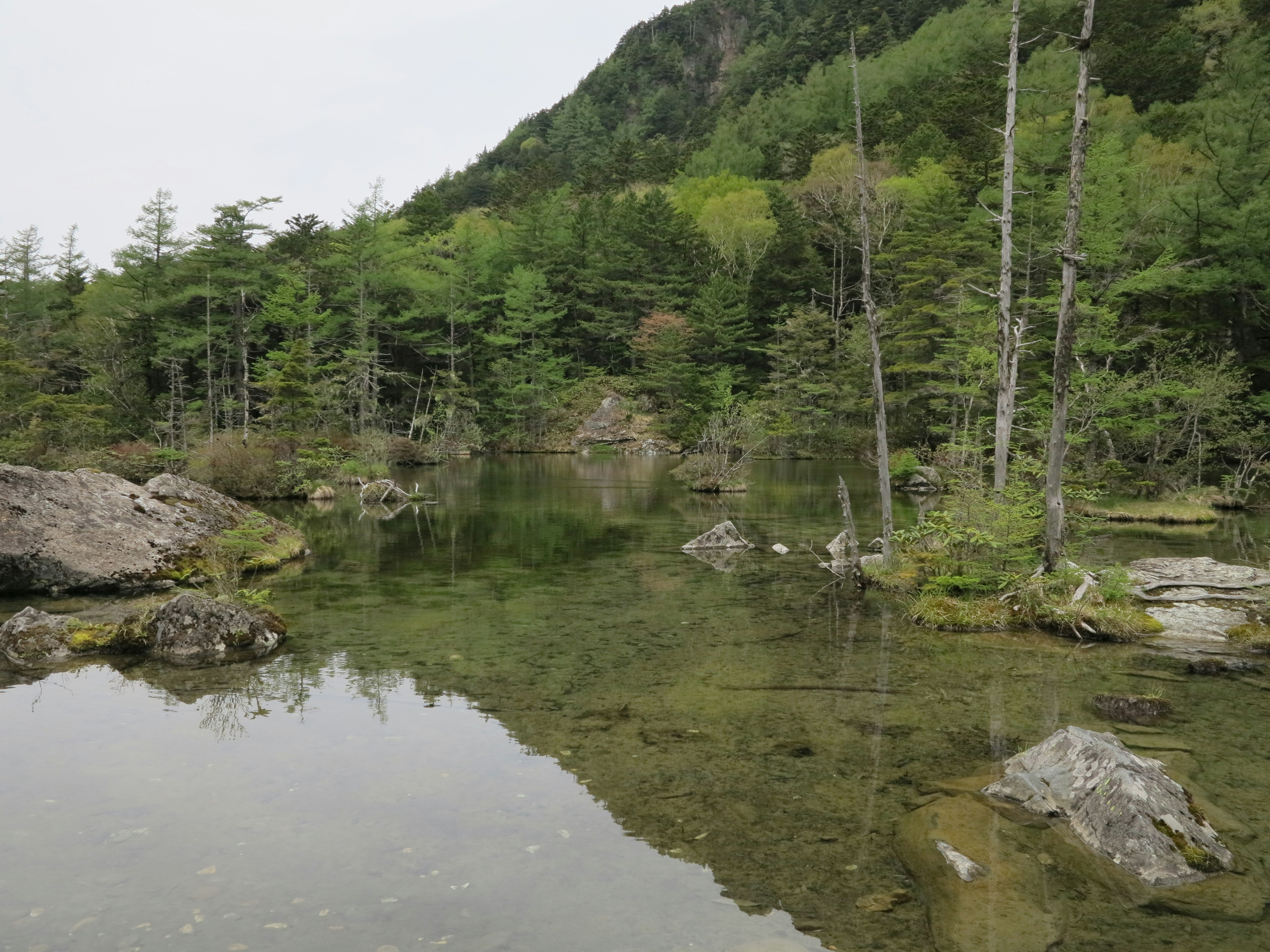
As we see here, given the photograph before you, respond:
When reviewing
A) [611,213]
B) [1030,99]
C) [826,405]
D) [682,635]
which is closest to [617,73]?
[611,213]

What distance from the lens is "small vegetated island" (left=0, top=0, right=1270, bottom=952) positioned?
29.5ft

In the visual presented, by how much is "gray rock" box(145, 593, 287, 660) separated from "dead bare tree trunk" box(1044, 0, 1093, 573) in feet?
33.7

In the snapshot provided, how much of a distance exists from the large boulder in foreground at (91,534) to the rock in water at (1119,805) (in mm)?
11211

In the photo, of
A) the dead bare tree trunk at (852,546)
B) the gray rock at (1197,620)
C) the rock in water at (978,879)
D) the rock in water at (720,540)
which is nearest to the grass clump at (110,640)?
the rock in water at (978,879)

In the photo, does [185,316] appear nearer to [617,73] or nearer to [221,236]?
[221,236]

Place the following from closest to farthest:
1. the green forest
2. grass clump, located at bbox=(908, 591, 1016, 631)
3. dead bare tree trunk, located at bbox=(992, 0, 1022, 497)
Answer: grass clump, located at bbox=(908, 591, 1016, 631) < dead bare tree trunk, located at bbox=(992, 0, 1022, 497) < the green forest

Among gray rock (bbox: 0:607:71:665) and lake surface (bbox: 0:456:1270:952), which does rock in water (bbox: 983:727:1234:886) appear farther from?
gray rock (bbox: 0:607:71:665)

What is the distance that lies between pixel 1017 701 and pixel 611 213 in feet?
200

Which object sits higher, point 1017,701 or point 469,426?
point 469,426

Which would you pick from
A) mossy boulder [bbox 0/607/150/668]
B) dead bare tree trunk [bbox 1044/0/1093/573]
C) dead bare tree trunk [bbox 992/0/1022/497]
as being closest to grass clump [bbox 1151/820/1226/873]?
dead bare tree trunk [bbox 1044/0/1093/573]

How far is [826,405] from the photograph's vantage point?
154ft

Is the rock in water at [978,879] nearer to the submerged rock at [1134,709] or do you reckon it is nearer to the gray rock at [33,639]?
the submerged rock at [1134,709]

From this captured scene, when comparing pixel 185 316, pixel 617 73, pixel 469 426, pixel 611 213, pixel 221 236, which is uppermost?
pixel 617 73

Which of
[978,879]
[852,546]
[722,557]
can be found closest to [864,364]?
[722,557]
